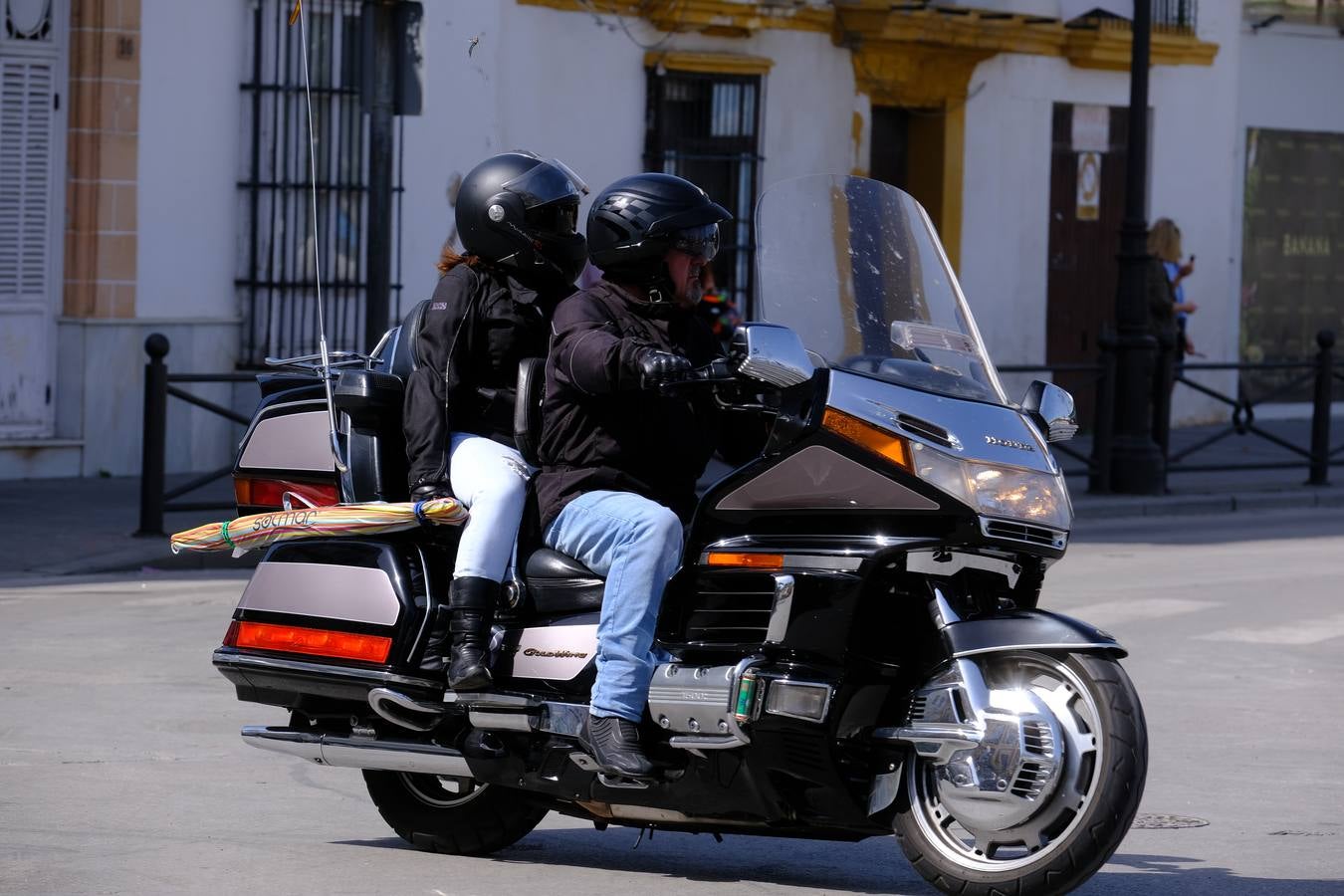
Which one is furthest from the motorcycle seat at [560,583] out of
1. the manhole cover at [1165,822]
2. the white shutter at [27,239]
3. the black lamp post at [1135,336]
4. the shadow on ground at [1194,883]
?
the black lamp post at [1135,336]

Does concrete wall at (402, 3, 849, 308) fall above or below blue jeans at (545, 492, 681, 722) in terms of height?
above

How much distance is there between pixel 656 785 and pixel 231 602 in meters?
5.99

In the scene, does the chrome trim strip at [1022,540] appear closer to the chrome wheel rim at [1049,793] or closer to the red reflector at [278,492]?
the chrome wheel rim at [1049,793]

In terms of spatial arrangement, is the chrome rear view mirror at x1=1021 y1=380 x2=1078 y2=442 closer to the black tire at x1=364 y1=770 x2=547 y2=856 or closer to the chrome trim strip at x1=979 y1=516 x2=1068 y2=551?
the chrome trim strip at x1=979 y1=516 x2=1068 y2=551

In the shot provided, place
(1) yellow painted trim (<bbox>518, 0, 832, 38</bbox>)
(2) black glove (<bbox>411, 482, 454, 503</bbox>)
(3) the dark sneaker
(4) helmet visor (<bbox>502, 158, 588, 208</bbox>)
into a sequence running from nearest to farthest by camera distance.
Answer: (3) the dark sneaker < (2) black glove (<bbox>411, 482, 454, 503</bbox>) < (4) helmet visor (<bbox>502, 158, 588, 208</bbox>) < (1) yellow painted trim (<bbox>518, 0, 832, 38</bbox>)

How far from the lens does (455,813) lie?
594 centimetres

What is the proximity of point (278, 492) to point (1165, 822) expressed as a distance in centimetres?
271

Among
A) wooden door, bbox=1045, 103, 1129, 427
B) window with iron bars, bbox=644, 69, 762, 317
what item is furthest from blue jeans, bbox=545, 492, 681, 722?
wooden door, bbox=1045, 103, 1129, 427

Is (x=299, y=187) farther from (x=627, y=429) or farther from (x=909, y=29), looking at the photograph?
(x=627, y=429)

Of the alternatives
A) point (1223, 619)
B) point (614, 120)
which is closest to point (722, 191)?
point (614, 120)

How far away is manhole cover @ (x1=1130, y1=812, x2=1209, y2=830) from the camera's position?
6453 millimetres

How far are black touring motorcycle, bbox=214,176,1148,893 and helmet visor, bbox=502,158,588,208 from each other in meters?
0.54

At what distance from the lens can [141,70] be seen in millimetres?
16266

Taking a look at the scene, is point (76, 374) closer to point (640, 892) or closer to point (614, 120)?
point (614, 120)
